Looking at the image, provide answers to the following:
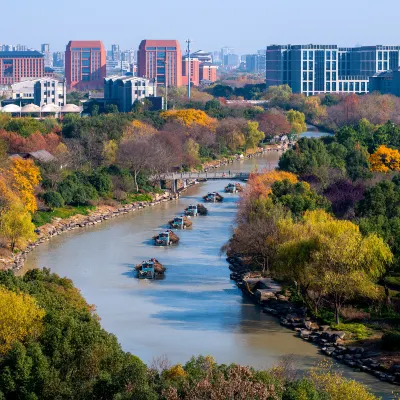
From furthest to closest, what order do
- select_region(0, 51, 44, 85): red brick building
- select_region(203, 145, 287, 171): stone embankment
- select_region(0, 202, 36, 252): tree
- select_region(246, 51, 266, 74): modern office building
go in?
select_region(246, 51, 266, 74): modern office building < select_region(0, 51, 44, 85): red brick building < select_region(203, 145, 287, 171): stone embankment < select_region(0, 202, 36, 252): tree

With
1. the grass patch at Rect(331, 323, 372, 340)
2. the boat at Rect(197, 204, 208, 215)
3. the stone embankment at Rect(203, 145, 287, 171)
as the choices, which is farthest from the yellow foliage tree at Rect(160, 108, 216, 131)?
the grass patch at Rect(331, 323, 372, 340)

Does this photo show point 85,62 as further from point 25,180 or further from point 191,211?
point 25,180

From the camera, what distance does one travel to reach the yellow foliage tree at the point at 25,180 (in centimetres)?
1348

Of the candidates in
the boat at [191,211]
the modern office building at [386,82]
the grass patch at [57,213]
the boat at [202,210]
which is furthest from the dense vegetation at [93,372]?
the modern office building at [386,82]

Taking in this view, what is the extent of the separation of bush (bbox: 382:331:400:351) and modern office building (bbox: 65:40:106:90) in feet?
125

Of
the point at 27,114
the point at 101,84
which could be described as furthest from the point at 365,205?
the point at 101,84

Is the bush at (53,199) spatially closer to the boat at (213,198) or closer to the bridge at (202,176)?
the boat at (213,198)

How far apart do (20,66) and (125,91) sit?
17.1 metres

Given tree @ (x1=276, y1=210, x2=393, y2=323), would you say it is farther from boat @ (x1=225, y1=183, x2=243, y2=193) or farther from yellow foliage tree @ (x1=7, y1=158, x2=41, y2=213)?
boat @ (x1=225, y1=183, x2=243, y2=193)

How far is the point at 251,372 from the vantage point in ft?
19.6

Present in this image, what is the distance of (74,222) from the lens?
1402 centimetres

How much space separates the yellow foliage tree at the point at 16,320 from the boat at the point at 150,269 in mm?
3705

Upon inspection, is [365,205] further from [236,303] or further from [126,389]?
[126,389]

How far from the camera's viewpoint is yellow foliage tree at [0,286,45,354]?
691 cm
